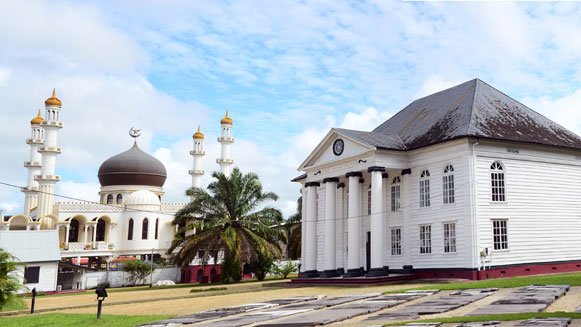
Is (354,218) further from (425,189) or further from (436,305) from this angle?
(436,305)

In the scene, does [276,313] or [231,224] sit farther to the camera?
[231,224]

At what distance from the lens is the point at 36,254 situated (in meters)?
42.5

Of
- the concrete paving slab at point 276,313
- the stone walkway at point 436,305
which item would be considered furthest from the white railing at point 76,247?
the stone walkway at point 436,305

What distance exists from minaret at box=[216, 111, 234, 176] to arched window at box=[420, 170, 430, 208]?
52.2 m

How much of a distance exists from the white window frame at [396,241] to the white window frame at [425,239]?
1.69 metres

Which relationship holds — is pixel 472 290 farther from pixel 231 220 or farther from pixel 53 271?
pixel 53 271

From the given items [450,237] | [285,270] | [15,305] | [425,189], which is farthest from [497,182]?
[15,305]

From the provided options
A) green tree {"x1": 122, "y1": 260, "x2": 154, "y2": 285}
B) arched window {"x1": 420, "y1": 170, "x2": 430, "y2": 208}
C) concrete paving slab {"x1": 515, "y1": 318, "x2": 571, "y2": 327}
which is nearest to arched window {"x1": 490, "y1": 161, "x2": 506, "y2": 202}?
arched window {"x1": 420, "y1": 170, "x2": 430, "y2": 208}

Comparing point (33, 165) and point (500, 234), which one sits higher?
point (33, 165)

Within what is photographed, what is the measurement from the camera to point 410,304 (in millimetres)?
17641

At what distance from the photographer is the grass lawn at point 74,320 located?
18.3 m

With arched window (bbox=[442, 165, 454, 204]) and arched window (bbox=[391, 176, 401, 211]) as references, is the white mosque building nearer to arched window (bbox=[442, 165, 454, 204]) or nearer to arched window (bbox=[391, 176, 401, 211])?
arched window (bbox=[391, 176, 401, 211])

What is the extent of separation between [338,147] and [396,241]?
687 centimetres

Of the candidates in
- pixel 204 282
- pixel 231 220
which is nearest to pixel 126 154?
pixel 204 282
